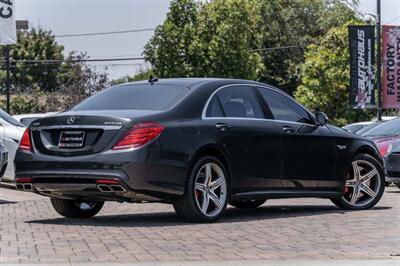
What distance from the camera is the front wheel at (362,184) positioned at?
11141 mm

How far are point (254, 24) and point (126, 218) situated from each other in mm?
39355

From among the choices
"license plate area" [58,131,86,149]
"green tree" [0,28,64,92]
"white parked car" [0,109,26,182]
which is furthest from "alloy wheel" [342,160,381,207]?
"green tree" [0,28,64,92]

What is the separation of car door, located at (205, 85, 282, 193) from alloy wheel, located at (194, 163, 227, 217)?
0.21 meters

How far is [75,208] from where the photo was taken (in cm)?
1016

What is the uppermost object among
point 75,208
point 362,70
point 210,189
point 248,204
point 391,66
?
point 391,66

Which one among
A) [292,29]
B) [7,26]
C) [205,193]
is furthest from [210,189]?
[292,29]

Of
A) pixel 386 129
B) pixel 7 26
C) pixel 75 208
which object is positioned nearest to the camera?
pixel 75 208

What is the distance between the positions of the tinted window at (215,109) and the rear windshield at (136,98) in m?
0.31

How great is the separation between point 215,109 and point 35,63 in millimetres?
64705

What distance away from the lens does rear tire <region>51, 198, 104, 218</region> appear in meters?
10.1

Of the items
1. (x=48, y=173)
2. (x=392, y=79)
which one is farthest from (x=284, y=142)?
(x=392, y=79)

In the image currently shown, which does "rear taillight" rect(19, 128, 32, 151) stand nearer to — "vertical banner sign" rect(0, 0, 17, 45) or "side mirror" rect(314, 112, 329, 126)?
"side mirror" rect(314, 112, 329, 126)

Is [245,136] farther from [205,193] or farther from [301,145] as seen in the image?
[301,145]

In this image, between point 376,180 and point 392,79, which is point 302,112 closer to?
point 376,180
